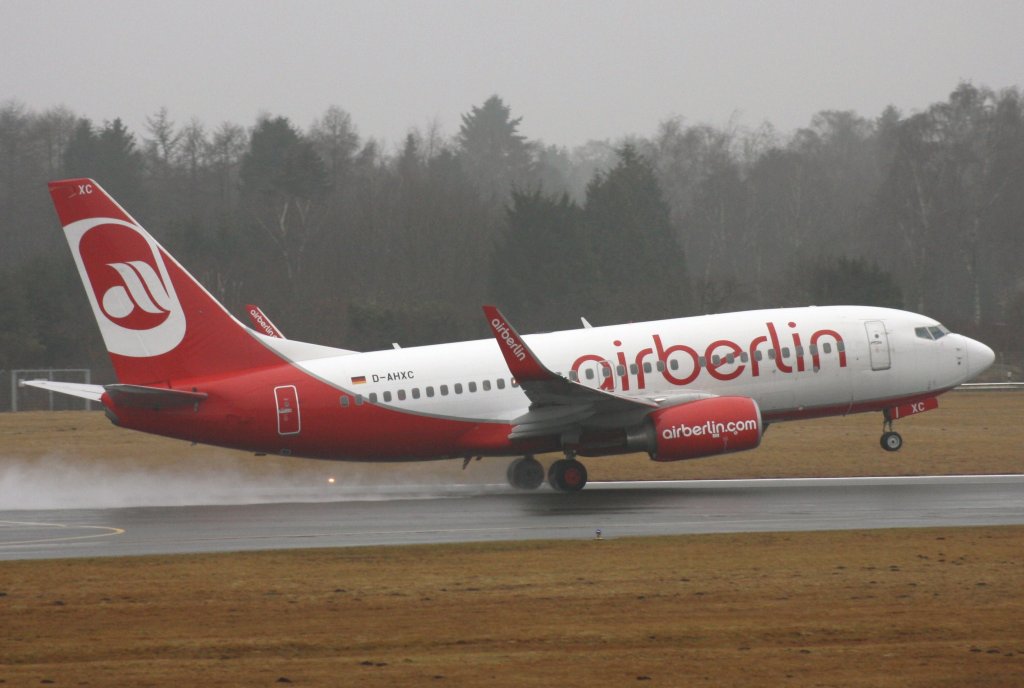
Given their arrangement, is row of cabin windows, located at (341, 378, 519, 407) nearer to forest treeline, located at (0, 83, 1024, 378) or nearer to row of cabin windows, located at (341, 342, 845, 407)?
row of cabin windows, located at (341, 342, 845, 407)

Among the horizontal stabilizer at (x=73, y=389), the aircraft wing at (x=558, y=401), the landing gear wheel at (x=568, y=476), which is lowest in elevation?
the landing gear wheel at (x=568, y=476)

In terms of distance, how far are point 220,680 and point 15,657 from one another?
2581 mm

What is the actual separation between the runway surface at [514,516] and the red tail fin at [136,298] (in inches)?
123

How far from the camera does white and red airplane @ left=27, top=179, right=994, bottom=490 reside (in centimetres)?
2828

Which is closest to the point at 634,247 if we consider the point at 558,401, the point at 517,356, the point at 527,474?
the point at 527,474

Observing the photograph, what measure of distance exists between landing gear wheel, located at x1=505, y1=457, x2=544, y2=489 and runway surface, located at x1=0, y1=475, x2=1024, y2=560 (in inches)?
13.5

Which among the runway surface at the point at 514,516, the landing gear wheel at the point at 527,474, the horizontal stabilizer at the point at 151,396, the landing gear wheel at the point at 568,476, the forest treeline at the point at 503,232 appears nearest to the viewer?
the runway surface at the point at 514,516

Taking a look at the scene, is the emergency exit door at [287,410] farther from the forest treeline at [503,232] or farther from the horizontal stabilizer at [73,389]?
the forest treeline at [503,232]

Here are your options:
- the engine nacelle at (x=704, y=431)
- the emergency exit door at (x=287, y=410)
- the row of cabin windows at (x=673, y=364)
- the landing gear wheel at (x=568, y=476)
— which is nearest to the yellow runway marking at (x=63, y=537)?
the emergency exit door at (x=287, y=410)

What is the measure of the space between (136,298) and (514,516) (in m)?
9.47

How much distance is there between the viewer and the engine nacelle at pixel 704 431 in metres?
28.1

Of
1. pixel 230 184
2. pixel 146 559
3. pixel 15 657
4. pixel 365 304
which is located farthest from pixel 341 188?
pixel 15 657

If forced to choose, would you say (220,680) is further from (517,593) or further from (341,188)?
(341,188)

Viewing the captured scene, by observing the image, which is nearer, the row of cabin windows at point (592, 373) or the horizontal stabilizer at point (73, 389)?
the horizontal stabilizer at point (73, 389)
